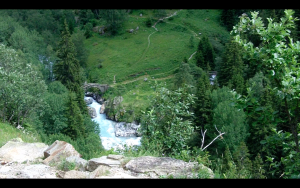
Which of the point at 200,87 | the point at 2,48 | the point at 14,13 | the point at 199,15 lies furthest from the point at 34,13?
the point at 200,87

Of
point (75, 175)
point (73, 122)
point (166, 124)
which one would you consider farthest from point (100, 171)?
point (73, 122)

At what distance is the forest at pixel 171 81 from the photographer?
6082 millimetres

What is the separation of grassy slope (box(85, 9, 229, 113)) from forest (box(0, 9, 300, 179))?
0.67 feet

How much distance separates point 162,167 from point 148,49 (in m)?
51.3

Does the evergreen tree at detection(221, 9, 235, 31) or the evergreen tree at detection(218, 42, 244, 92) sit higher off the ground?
the evergreen tree at detection(221, 9, 235, 31)

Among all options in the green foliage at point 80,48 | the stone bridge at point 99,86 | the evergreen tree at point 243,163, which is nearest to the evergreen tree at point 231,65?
the stone bridge at point 99,86

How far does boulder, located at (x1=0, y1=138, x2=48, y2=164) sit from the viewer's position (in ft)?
29.1

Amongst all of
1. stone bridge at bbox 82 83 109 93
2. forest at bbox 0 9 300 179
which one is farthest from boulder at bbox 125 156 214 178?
stone bridge at bbox 82 83 109 93

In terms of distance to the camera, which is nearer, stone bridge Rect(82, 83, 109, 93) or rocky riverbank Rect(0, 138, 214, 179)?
rocky riverbank Rect(0, 138, 214, 179)

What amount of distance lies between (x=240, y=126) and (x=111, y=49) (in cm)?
3416

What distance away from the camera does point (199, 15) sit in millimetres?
60375

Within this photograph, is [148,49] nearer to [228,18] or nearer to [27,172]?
[228,18]

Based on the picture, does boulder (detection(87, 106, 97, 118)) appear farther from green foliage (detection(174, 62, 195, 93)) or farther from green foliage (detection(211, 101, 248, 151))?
green foliage (detection(211, 101, 248, 151))
